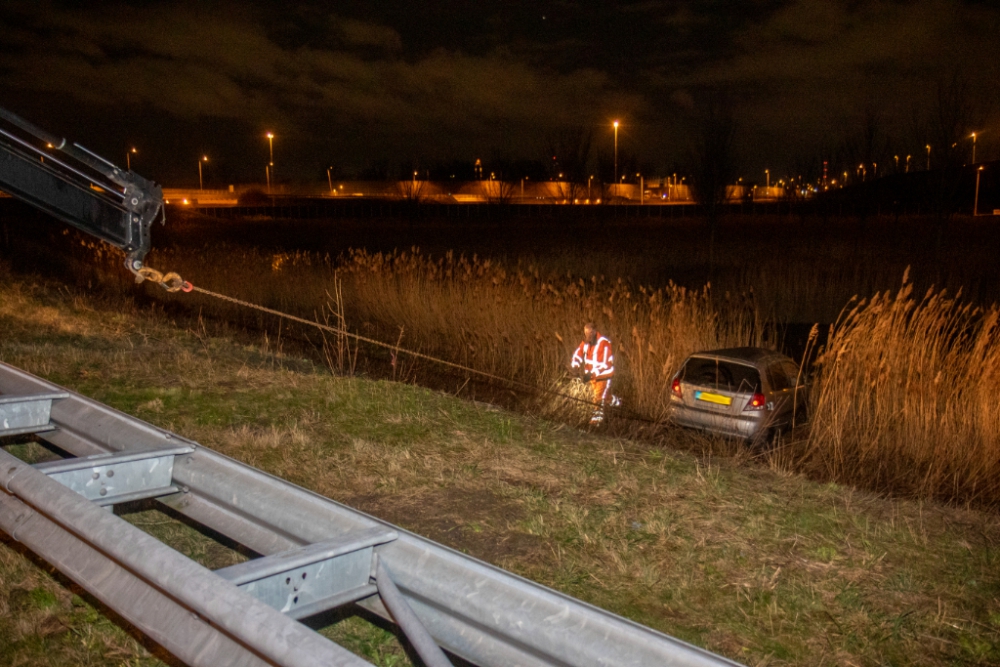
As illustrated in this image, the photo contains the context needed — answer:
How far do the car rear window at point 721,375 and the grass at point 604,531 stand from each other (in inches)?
114

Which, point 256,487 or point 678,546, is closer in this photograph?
point 256,487

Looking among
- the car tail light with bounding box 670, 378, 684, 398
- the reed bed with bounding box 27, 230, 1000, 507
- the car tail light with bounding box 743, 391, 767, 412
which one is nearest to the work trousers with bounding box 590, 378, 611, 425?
the reed bed with bounding box 27, 230, 1000, 507

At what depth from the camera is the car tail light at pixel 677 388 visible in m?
10.2

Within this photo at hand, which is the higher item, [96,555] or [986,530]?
[96,555]

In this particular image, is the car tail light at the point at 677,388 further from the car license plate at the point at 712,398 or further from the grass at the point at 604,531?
the grass at the point at 604,531

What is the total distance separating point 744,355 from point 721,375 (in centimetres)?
41

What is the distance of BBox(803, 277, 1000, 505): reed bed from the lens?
8.10 meters

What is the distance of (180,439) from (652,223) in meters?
44.6

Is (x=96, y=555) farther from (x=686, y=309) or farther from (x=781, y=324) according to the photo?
(x=781, y=324)

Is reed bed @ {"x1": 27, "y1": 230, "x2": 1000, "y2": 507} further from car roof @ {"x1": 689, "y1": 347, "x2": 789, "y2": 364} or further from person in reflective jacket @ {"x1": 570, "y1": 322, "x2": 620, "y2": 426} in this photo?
car roof @ {"x1": 689, "y1": 347, "x2": 789, "y2": 364}

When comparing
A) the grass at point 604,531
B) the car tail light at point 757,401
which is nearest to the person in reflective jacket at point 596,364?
the car tail light at point 757,401

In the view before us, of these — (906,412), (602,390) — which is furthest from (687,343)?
(906,412)

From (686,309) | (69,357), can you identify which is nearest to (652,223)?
(686,309)

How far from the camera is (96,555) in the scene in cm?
273
